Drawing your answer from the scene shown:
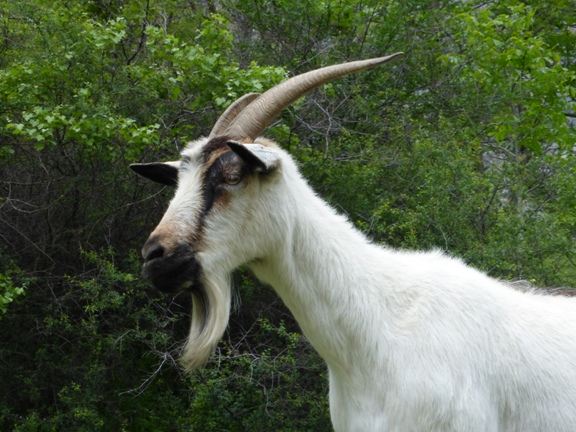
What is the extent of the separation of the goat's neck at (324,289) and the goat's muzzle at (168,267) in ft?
1.49

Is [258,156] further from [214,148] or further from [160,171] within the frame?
[160,171]

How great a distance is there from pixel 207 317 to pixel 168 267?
0.52m

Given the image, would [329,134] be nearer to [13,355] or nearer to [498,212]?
[498,212]

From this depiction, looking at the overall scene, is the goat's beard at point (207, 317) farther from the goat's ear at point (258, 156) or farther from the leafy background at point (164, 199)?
the leafy background at point (164, 199)

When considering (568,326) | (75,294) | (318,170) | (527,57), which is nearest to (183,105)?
(318,170)

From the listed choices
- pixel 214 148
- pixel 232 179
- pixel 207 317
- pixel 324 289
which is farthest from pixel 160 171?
pixel 324 289

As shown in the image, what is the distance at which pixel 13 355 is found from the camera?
8.36 metres

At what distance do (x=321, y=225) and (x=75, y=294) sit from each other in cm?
445

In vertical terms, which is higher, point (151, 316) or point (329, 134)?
point (329, 134)

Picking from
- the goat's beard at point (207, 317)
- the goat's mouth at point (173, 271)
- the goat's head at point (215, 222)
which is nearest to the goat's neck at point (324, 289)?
the goat's head at point (215, 222)

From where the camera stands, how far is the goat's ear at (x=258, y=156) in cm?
419

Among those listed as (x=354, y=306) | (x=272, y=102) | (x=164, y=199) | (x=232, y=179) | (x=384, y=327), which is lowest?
(x=164, y=199)

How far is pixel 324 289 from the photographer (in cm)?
447

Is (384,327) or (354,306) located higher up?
(354,306)
